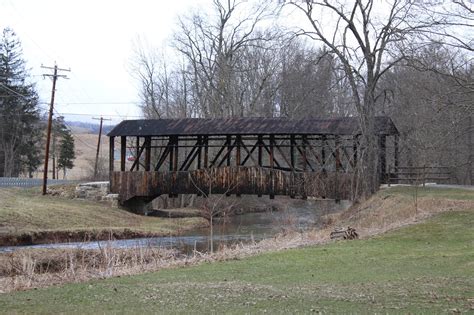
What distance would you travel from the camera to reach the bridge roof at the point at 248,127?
31.0 metres

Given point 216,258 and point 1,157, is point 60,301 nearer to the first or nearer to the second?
point 216,258

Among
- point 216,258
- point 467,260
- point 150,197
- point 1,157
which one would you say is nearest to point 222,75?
point 150,197

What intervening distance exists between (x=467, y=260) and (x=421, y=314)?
5635mm

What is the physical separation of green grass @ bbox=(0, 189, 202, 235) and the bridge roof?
15.9ft

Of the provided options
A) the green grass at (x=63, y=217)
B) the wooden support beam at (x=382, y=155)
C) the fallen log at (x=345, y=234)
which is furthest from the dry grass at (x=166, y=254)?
→ the green grass at (x=63, y=217)

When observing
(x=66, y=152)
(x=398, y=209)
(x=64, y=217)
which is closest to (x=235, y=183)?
(x=64, y=217)

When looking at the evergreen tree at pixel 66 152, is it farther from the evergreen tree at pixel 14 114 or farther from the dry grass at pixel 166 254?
the dry grass at pixel 166 254

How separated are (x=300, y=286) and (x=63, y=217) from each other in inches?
871

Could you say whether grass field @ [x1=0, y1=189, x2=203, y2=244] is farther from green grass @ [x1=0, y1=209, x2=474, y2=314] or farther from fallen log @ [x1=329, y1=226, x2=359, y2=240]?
green grass @ [x1=0, y1=209, x2=474, y2=314]

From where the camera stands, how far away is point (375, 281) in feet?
33.2

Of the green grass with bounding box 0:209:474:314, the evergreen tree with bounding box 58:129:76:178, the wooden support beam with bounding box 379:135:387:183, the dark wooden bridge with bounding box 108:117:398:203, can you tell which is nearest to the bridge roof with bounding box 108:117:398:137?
the dark wooden bridge with bounding box 108:117:398:203

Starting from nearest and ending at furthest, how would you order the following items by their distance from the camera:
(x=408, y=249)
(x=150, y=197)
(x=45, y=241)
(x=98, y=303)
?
1. (x=98, y=303)
2. (x=408, y=249)
3. (x=45, y=241)
4. (x=150, y=197)

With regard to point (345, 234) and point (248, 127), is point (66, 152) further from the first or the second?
point (345, 234)

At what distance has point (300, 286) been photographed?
32.4 feet
